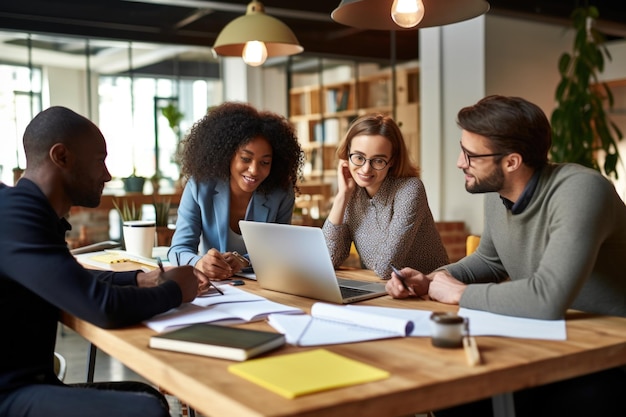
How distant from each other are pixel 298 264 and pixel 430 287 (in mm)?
366

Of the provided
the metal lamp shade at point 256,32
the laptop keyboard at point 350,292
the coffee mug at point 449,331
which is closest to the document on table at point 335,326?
the coffee mug at point 449,331

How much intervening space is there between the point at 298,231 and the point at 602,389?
0.83 metres

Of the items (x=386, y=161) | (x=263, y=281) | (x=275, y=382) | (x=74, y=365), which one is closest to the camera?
(x=275, y=382)

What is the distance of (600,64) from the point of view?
582 centimetres

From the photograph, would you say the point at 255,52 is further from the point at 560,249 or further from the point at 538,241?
the point at 560,249

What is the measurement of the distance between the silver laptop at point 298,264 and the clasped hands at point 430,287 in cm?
8

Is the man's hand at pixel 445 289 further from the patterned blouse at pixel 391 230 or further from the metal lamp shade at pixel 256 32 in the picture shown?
the metal lamp shade at pixel 256 32

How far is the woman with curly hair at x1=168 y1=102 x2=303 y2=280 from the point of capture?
2787 millimetres

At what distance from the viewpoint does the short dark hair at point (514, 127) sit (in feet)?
6.15

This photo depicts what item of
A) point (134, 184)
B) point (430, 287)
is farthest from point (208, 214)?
point (134, 184)

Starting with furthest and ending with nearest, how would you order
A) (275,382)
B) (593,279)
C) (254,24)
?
(254,24) → (593,279) → (275,382)

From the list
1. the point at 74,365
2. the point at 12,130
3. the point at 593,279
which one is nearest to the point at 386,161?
the point at 593,279

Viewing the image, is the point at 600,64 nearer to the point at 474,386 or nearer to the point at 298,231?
the point at 298,231

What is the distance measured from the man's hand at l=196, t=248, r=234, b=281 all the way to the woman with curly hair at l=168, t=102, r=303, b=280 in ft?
0.76
